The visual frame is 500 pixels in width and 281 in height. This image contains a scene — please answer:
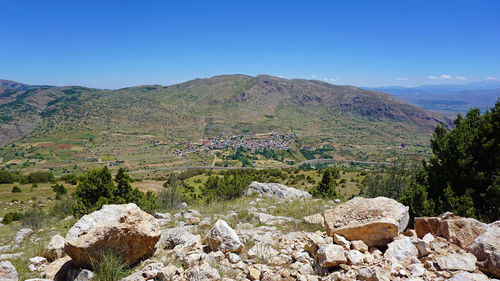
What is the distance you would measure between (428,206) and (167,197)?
18.2 meters

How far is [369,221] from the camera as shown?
219 inches

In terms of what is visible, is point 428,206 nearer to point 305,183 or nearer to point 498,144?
point 498,144

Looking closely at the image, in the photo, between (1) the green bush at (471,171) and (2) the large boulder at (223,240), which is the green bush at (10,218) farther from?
(1) the green bush at (471,171)

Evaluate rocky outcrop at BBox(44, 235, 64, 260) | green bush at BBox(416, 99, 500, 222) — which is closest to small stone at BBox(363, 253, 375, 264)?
green bush at BBox(416, 99, 500, 222)

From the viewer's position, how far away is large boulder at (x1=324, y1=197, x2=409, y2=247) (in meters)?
5.38

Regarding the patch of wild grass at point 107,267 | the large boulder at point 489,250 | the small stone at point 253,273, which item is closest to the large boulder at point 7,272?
the patch of wild grass at point 107,267

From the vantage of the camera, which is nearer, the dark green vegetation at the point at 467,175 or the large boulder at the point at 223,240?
the large boulder at the point at 223,240

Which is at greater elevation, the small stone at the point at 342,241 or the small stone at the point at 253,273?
the small stone at the point at 342,241

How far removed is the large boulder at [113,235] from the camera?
504 cm

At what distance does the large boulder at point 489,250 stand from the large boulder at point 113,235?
7161 mm

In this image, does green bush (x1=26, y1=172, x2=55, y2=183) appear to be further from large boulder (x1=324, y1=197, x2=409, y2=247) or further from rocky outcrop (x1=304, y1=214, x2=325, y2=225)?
large boulder (x1=324, y1=197, x2=409, y2=247)

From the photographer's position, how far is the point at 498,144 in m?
8.92

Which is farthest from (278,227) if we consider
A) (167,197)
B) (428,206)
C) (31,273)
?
(167,197)

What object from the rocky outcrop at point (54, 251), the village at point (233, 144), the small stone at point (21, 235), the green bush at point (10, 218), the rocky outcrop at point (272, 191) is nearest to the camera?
the rocky outcrop at point (54, 251)
